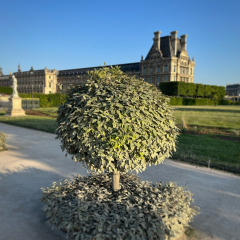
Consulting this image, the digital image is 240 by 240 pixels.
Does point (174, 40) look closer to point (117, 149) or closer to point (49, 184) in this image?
point (49, 184)

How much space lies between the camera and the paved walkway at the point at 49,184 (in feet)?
10.2

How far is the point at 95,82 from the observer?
3271 millimetres

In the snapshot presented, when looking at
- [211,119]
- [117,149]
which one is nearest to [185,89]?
[211,119]

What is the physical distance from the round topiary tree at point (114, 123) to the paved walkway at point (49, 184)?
121 centimetres

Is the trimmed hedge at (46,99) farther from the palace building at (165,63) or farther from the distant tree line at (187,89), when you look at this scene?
the distant tree line at (187,89)

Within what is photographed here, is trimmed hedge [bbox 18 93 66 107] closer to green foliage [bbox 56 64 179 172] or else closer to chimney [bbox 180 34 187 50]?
green foliage [bbox 56 64 179 172]

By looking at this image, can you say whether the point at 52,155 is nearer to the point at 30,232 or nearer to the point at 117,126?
the point at 30,232

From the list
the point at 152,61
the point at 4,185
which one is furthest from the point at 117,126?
the point at 152,61

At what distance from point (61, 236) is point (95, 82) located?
217 centimetres

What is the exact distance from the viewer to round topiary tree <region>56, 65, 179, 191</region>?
9.47 feet

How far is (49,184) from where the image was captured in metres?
4.75

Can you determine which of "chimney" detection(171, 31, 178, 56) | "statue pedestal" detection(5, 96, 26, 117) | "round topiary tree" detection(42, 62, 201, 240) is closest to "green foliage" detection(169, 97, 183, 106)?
"chimney" detection(171, 31, 178, 56)

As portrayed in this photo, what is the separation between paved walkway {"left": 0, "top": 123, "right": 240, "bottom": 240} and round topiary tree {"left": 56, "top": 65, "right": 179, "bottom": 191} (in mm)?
1210

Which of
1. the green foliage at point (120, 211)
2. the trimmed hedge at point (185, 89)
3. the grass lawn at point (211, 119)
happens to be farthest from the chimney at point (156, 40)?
the green foliage at point (120, 211)
